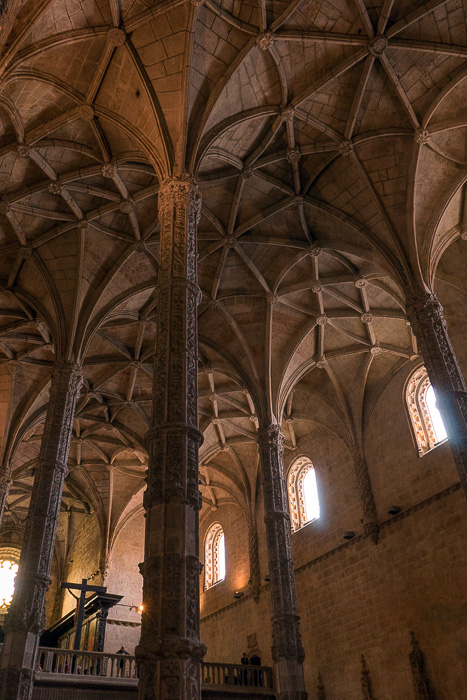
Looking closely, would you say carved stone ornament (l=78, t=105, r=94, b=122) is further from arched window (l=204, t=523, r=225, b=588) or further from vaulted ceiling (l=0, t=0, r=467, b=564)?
arched window (l=204, t=523, r=225, b=588)

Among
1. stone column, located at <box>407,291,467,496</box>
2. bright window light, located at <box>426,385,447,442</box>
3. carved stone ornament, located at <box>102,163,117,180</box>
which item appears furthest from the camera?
bright window light, located at <box>426,385,447,442</box>

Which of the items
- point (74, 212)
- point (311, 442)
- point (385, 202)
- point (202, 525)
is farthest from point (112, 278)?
point (202, 525)

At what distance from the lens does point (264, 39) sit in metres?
13.4

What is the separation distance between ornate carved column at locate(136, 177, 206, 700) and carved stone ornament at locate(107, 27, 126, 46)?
3.90 m

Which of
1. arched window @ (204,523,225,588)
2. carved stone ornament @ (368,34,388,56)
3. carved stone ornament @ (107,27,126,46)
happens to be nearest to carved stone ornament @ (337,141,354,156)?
carved stone ornament @ (368,34,388,56)

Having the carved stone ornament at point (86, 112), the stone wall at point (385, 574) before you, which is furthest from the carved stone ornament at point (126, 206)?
the stone wall at point (385, 574)

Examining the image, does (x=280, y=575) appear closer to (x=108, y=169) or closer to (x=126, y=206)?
(x=126, y=206)

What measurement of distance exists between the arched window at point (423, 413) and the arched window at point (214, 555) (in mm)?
13304

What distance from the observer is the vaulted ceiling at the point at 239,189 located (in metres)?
13.4

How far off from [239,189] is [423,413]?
32.8 feet

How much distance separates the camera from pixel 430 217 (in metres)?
16.4

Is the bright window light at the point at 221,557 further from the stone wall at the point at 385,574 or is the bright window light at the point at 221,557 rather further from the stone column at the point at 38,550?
the stone column at the point at 38,550

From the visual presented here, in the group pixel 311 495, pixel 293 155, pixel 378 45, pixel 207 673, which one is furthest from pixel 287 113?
pixel 207 673

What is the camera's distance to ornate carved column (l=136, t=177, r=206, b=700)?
23.5 feet
